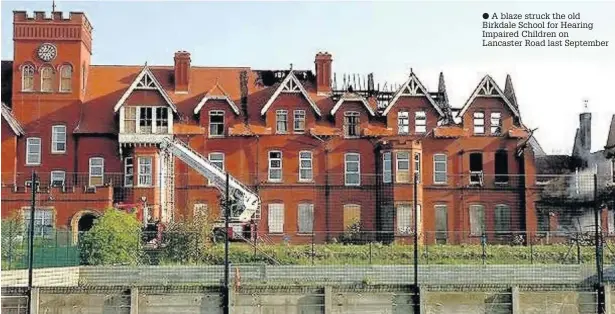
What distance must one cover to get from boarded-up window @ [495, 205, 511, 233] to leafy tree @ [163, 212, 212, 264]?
14521 mm

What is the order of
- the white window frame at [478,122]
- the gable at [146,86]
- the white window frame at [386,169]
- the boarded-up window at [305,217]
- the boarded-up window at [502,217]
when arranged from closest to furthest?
1. the white window frame at [386,169]
2. the boarded-up window at [305,217]
3. the gable at [146,86]
4. the boarded-up window at [502,217]
5. the white window frame at [478,122]

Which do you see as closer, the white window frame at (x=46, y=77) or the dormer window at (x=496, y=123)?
the white window frame at (x=46, y=77)

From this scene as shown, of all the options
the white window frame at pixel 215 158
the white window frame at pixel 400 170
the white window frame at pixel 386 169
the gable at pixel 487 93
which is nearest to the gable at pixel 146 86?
the white window frame at pixel 215 158

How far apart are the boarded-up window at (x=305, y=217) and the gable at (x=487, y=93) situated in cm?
804

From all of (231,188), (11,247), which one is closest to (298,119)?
(231,188)

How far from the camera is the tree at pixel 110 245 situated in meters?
28.9

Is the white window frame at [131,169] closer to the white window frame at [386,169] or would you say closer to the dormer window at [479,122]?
the white window frame at [386,169]

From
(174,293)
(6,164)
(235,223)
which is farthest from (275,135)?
(174,293)

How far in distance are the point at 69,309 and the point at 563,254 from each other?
19.1m

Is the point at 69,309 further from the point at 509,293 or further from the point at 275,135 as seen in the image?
the point at 275,135

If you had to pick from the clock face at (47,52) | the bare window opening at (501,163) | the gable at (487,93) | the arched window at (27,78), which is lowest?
the bare window opening at (501,163)

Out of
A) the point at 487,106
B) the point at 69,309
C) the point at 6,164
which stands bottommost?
the point at 69,309

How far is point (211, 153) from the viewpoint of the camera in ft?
138

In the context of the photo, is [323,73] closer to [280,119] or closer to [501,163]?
[280,119]
